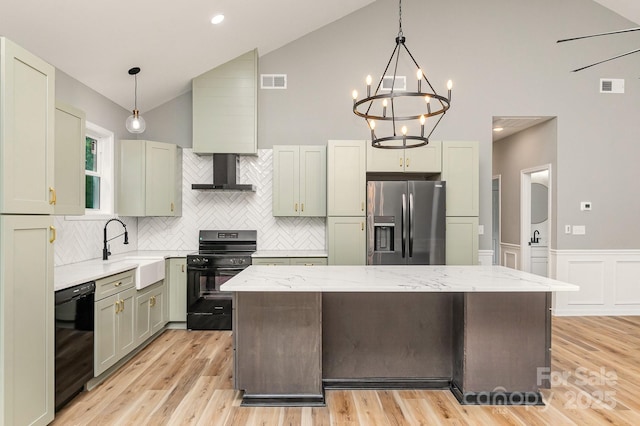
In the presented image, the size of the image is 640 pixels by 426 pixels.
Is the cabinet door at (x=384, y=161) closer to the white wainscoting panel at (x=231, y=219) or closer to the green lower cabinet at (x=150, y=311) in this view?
the white wainscoting panel at (x=231, y=219)

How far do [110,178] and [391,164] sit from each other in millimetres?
3211

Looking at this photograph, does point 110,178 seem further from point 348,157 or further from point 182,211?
point 348,157

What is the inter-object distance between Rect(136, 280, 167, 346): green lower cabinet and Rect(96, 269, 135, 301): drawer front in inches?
10.0

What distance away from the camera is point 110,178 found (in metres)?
4.56

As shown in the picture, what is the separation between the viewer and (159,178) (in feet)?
15.9

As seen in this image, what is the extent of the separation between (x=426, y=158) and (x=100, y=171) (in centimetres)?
371

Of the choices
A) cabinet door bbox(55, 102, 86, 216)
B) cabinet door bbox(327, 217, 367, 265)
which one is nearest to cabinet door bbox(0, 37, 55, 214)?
cabinet door bbox(55, 102, 86, 216)

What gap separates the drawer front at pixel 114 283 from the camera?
315 cm

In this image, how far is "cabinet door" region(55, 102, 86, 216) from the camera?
115 inches

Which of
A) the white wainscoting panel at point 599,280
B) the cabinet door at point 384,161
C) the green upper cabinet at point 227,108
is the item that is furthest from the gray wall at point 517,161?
the green upper cabinet at point 227,108

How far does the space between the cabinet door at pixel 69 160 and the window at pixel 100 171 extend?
1192mm

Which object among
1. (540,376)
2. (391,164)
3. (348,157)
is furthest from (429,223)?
(540,376)

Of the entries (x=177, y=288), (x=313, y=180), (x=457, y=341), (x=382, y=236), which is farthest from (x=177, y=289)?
(x=457, y=341)

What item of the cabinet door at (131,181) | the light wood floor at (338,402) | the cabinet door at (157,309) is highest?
the cabinet door at (131,181)
